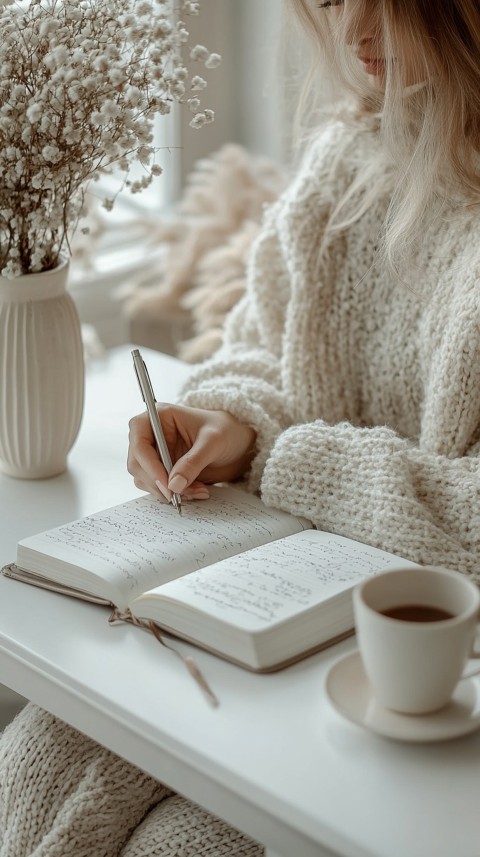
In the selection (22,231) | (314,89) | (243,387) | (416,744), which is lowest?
(416,744)

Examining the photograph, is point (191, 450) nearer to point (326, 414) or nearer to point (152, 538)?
point (152, 538)

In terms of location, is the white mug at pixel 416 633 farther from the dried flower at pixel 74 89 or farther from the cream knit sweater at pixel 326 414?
the dried flower at pixel 74 89

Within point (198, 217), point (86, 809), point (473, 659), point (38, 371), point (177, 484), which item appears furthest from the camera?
point (198, 217)

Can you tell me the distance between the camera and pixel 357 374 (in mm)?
1157

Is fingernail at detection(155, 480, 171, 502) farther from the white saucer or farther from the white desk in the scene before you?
the white saucer

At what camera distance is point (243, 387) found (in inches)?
42.9

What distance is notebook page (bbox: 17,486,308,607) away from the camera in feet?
2.73

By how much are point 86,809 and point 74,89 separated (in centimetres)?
60

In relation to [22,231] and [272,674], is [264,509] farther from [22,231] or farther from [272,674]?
[22,231]

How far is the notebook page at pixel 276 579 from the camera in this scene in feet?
2.43

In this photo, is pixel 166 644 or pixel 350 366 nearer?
pixel 166 644

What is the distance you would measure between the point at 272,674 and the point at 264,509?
24 centimetres

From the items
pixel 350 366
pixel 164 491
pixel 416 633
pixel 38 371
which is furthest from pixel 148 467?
pixel 416 633

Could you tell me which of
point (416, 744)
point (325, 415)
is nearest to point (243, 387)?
point (325, 415)
